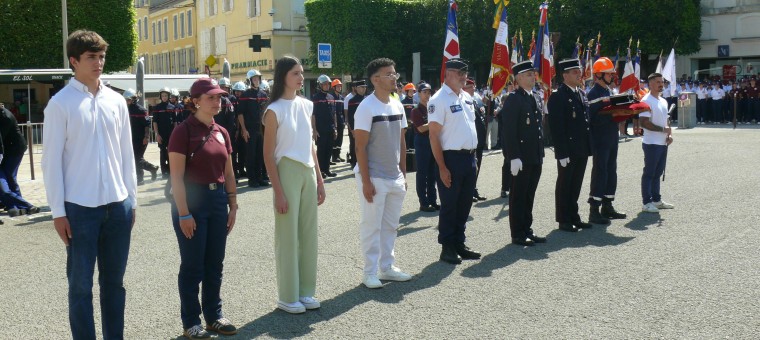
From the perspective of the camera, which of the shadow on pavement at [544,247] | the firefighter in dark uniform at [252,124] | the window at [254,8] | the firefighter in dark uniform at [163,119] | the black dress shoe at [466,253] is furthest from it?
the window at [254,8]

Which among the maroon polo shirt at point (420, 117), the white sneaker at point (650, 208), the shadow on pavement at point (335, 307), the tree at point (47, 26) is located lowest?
the shadow on pavement at point (335, 307)

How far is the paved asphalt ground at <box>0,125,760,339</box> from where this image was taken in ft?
19.2

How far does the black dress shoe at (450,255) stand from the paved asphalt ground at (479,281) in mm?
125

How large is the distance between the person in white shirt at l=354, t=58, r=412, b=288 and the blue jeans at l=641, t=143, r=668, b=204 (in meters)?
4.94

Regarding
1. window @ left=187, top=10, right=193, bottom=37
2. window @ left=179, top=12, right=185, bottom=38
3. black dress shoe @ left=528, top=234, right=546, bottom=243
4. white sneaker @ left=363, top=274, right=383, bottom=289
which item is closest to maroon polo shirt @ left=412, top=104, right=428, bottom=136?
black dress shoe @ left=528, top=234, right=546, bottom=243

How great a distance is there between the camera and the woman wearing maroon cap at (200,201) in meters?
5.48

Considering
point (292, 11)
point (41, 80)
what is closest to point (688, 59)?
point (292, 11)

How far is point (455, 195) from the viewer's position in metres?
7.90

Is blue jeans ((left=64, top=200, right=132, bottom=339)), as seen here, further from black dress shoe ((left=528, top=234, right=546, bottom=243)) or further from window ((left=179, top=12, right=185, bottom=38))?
window ((left=179, top=12, right=185, bottom=38))

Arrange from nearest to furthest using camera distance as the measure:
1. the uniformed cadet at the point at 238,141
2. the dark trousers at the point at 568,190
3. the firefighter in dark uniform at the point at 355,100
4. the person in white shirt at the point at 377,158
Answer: the person in white shirt at the point at 377,158 → the dark trousers at the point at 568,190 → the uniformed cadet at the point at 238,141 → the firefighter in dark uniform at the point at 355,100

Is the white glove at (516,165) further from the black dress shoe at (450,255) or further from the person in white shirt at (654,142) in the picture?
the person in white shirt at (654,142)

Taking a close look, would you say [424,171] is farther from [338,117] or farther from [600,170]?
[338,117]

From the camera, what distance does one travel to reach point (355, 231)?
32.3 ft

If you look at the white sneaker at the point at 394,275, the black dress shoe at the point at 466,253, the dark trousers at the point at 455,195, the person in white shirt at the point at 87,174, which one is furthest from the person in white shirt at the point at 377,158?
the person in white shirt at the point at 87,174
